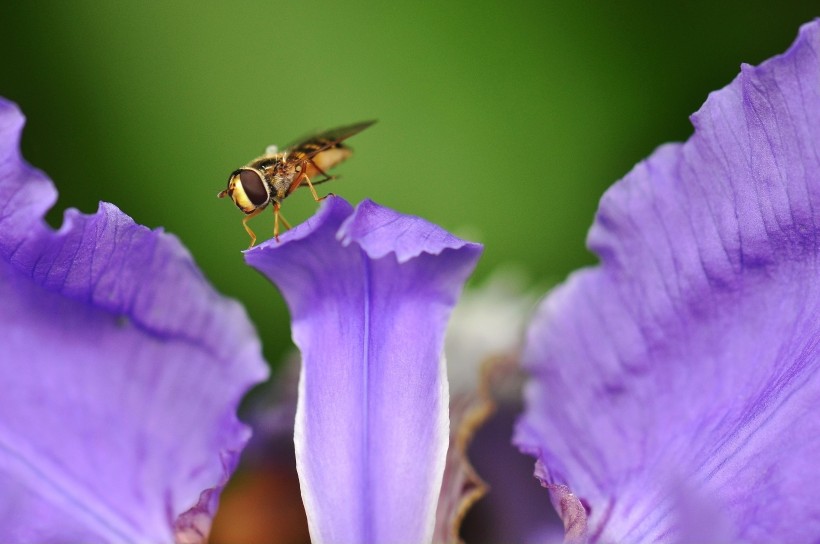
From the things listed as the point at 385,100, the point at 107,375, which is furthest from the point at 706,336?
the point at 385,100

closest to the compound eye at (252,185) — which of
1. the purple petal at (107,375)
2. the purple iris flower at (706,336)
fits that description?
the purple petal at (107,375)

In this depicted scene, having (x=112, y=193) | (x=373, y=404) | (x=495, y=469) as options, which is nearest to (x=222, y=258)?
(x=112, y=193)

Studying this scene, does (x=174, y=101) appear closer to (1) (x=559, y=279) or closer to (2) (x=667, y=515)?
(1) (x=559, y=279)

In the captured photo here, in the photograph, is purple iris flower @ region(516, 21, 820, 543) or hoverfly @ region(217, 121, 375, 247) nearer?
purple iris flower @ region(516, 21, 820, 543)

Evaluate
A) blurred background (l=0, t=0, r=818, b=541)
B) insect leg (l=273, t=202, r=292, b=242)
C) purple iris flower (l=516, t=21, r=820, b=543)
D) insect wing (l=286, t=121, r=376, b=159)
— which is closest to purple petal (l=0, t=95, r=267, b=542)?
insect leg (l=273, t=202, r=292, b=242)

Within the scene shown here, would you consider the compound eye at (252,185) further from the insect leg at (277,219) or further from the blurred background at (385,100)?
the blurred background at (385,100)

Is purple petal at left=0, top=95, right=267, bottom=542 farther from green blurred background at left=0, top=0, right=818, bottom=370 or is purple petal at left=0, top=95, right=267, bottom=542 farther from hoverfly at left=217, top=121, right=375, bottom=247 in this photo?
green blurred background at left=0, top=0, right=818, bottom=370
